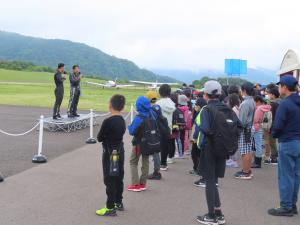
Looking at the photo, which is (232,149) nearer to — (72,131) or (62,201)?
(62,201)

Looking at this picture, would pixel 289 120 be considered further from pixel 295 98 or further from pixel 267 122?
pixel 267 122

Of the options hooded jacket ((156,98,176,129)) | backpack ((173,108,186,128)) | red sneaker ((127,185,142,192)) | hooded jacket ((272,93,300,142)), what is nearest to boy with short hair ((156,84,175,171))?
hooded jacket ((156,98,176,129))

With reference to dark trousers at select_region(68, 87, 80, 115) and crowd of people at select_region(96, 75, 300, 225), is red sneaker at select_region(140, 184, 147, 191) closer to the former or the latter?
crowd of people at select_region(96, 75, 300, 225)

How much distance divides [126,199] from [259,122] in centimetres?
406

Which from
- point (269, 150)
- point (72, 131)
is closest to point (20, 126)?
point (72, 131)

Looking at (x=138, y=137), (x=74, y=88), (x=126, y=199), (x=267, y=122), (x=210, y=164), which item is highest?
(x=74, y=88)

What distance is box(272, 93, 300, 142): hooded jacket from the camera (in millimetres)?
Answer: 5961

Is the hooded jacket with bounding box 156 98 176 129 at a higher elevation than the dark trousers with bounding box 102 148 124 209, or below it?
higher

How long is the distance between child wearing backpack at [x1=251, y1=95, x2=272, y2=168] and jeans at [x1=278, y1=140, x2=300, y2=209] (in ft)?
10.7

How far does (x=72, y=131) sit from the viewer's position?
1520 cm

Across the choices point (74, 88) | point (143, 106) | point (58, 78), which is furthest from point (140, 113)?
point (74, 88)

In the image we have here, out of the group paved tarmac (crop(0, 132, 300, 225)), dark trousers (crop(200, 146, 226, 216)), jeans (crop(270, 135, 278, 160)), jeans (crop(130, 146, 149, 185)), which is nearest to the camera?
dark trousers (crop(200, 146, 226, 216))

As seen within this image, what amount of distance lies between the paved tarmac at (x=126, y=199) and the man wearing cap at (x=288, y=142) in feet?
0.82

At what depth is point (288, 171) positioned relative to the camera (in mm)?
6113
